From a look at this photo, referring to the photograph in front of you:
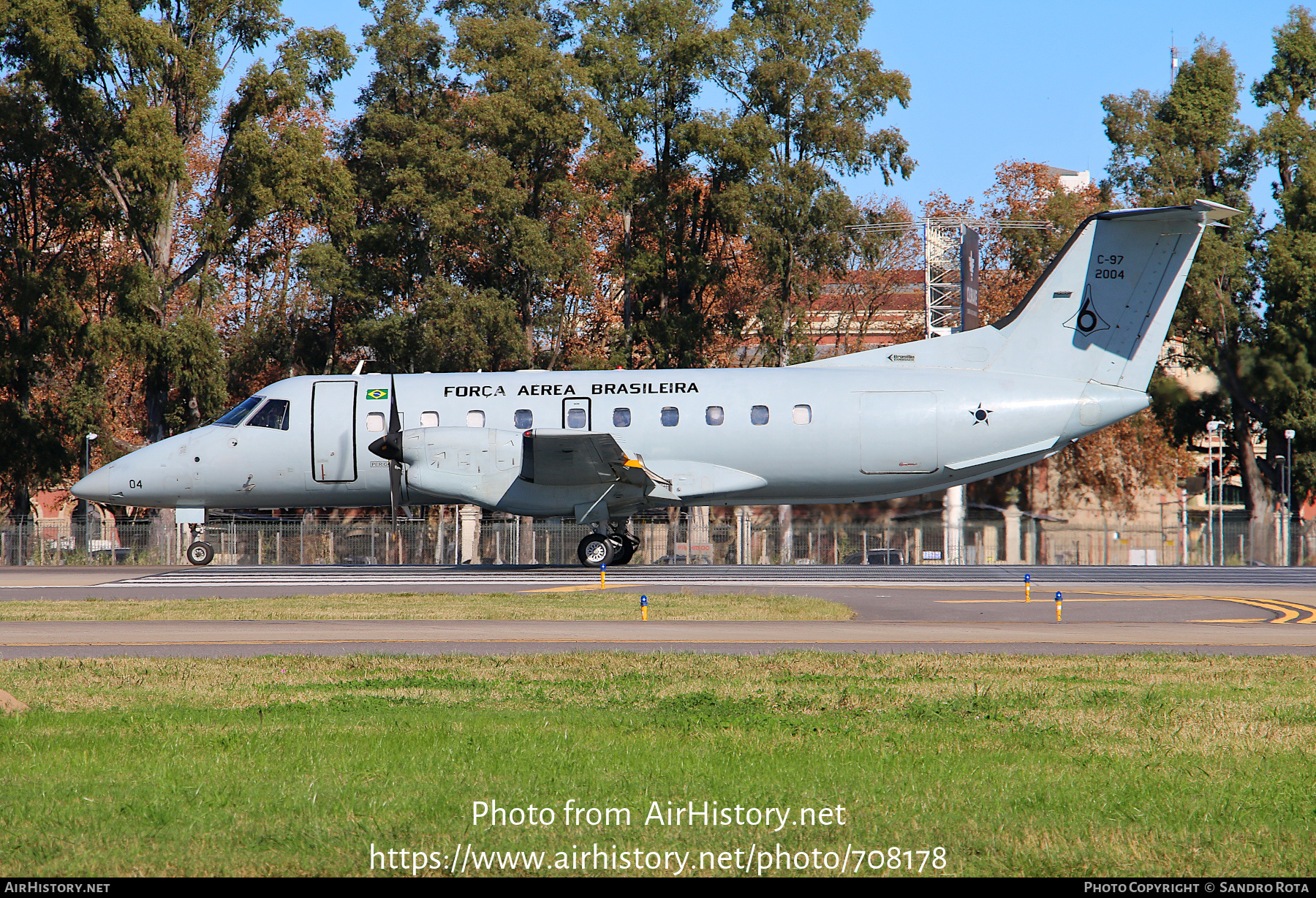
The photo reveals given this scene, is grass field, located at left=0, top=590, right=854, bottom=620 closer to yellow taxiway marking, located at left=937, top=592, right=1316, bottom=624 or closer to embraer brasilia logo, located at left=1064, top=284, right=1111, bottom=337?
yellow taxiway marking, located at left=937, top=592, right=1316, bottom=624

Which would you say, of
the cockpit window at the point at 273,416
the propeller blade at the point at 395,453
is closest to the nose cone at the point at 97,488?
the cockpit window at the point at 273,416

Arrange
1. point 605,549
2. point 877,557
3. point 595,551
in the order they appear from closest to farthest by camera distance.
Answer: point 595,551
point 605,549
point 877,557

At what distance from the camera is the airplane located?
25.1m

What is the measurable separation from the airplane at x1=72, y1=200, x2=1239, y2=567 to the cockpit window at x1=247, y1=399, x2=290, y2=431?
0.04m

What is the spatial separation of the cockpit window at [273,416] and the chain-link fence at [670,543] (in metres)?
10.4

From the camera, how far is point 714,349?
50.8 metres

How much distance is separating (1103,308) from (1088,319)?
14.9 inches

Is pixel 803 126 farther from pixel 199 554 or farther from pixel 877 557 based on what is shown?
pixel 199 554

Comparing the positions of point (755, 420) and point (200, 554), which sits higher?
point (755, 420)

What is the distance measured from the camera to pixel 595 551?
2641 cm

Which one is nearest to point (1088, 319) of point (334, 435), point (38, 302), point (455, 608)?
point (455, 608)

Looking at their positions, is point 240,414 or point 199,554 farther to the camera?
point 199,554

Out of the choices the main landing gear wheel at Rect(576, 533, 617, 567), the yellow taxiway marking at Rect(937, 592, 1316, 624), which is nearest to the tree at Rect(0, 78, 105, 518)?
the main landing gear wheel at Rect(576, 533, 617, 567)

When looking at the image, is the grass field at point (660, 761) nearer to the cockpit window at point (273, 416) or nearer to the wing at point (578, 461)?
the wing at point (578, 461)
